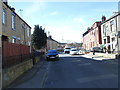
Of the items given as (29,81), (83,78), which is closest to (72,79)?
(83,78)

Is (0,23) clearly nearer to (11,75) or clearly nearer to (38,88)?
(11,75)

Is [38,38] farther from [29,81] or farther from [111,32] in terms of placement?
[29,81]

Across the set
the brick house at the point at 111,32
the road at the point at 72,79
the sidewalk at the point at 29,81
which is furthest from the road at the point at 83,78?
the brick house at the point at 111,32

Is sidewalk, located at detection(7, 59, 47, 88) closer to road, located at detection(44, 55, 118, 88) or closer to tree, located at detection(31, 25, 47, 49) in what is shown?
road, located at detection(44, 55, 118, 88)

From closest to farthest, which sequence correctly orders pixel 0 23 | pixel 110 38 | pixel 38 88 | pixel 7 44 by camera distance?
pixel 38 88, pixel 7 44, pixel 0 23, pixel 110 38

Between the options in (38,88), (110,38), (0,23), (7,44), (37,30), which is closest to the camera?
(38,88)

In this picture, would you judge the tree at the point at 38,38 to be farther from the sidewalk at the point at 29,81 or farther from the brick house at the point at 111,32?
the sidewalk at the point at 29,81

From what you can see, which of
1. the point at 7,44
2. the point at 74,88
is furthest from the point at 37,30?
the point at 74,88

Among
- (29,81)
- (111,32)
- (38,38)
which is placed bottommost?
(29,81)

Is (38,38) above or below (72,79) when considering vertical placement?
above

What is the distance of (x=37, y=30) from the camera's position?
4897 cm

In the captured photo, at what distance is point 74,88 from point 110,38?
109 feet

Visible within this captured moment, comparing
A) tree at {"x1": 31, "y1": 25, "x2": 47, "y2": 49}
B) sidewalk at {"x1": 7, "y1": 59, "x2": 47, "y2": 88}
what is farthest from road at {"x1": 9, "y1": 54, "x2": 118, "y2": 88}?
tree at {"x1": 31, "y1": 25, "x2": 47, "y2": 49}

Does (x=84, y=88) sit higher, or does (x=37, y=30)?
(x=37, y=30)
